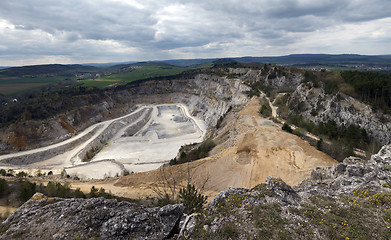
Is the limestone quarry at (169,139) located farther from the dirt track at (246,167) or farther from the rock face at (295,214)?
the rock face at (295,214)

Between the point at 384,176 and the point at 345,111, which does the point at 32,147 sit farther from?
the point at 345,111

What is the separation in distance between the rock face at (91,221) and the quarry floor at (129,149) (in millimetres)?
25404

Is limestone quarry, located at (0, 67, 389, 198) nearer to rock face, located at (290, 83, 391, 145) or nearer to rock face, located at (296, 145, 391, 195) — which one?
rock face, located at (290, 83, 391, 145)

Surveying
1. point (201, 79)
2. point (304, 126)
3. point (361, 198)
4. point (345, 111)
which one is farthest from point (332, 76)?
point (201, 79)

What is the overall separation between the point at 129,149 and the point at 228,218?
48163 mm

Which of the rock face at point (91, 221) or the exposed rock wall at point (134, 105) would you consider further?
the exposed rock wall at point (134, 105)

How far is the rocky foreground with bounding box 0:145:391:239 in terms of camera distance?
8953 mm

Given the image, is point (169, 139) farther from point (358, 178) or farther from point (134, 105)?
point (134, 105)

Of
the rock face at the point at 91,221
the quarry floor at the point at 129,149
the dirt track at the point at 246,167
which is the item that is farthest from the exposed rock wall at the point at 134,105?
the rock face at the point at 91,221

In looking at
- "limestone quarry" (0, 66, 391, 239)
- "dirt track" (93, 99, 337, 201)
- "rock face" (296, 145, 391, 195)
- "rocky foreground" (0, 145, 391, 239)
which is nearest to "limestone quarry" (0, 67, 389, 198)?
"dirt track" (93, 99, 337, 201)

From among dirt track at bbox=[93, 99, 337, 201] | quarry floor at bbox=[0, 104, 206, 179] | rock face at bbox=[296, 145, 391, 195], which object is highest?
rock face at bbox=[296, 145, 391, 195]

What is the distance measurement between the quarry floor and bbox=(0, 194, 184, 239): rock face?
25404 millimetres

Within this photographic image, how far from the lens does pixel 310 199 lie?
38.2 ft

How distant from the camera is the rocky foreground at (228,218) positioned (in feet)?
29.4
